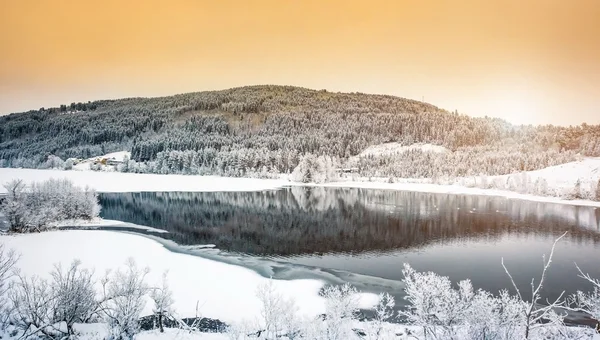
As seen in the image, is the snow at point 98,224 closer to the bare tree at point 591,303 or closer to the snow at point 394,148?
the bare tree at point 591,303

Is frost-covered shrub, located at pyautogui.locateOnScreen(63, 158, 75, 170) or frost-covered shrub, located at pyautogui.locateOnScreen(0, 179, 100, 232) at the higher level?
frost-covered shrub, located at pyautogui.locateOnScreen(63, 158, 75, 170)

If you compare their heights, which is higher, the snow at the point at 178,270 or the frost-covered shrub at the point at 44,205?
the frost-covered shrub at the point at 44,205

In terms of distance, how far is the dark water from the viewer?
31.3 meters

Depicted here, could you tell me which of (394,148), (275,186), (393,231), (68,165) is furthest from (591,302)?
(394,148)

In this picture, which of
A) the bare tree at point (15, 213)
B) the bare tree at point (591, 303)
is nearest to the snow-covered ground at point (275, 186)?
the bare tree at point (15, 213)

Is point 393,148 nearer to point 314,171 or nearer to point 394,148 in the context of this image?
point 394,148

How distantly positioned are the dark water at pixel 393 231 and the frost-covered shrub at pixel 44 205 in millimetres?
5923

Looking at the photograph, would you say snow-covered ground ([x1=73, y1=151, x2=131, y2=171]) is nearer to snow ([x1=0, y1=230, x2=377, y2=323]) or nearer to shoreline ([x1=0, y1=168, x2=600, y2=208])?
shoreline ([x1=0, y1=168, x2=600, y2=208])

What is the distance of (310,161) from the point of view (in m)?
122

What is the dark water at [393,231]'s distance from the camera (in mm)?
31281

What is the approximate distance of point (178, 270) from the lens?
94.2ft

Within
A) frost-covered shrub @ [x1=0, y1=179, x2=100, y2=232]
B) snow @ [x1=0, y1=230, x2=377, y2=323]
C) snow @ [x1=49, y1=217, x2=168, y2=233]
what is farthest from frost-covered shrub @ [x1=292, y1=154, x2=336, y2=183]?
snow @ [x1=0, y1=230, x2=377, y2=323]

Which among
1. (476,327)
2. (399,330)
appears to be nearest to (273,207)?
(399,330)

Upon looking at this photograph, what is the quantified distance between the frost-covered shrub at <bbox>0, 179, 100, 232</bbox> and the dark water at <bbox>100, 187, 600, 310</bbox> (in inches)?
233
